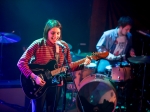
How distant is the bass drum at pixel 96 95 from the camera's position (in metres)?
4.54

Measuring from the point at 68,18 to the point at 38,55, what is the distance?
300cm

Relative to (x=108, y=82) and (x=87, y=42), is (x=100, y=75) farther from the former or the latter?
(x=87, y=42)

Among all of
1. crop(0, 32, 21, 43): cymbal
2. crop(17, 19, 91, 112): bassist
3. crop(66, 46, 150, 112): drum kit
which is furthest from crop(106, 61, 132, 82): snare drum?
crop(0, 32, 21, 43): cymbal

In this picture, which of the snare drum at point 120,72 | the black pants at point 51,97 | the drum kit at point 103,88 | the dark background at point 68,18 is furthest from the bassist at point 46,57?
the dark background at point 68,18

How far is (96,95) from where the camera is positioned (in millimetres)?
4660

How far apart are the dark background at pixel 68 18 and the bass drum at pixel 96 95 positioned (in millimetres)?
1904

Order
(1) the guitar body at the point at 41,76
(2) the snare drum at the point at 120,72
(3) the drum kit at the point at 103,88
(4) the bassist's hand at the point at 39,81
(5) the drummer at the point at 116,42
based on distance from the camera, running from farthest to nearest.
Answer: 1. (5) the drummer at the point at 116,42
2. (2) the snare drum at the point at 120,72
3. (3) the drum kit at the point at 103,88
4. (1) the guitar body at the point at 41,76
5. (4) the bassist's hand at the point at 39,81

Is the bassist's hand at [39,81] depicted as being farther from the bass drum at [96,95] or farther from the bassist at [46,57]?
the bass drum at [96,95]

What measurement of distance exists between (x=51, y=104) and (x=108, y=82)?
144 centimetres

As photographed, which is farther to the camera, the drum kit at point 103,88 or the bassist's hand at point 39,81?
the drum kit at point 103,88

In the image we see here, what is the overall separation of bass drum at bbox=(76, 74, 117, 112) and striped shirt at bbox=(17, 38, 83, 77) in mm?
1206

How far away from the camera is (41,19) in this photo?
6.06m

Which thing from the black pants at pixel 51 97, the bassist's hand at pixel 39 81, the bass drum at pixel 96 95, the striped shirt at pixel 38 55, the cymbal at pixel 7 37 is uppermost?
the cymbal at pixel 7 37

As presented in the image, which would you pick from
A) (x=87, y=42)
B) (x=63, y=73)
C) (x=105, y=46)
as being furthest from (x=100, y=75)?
(x=87, y=42)
